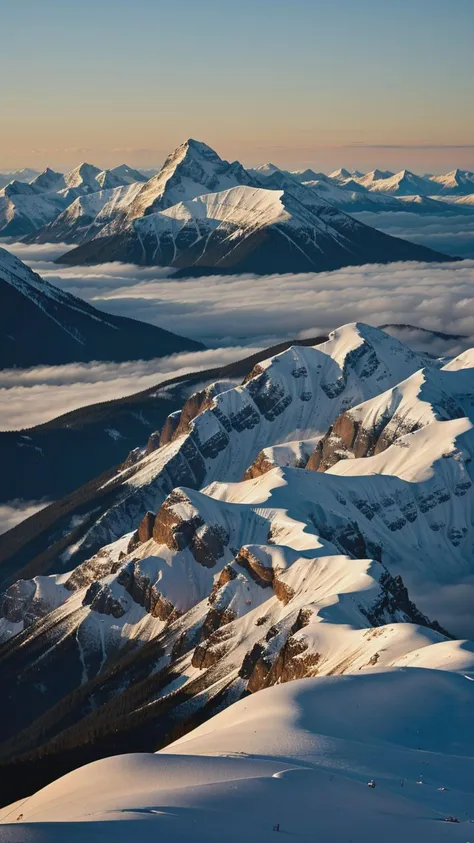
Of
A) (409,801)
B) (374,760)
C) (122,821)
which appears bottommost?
(374,760)

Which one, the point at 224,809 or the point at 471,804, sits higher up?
the point at 224,809

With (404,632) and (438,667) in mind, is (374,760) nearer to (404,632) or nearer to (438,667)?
Answer: (438,667)

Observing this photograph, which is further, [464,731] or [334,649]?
[334,649]

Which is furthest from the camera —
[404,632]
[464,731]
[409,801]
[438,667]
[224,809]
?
[404,632]

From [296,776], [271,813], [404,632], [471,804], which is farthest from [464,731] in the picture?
[404,632]

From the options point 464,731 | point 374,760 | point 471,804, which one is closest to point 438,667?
point 464,731

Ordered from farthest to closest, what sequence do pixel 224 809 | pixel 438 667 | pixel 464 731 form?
pixel 438 667 → pixel 464 731 → pixel 224 809

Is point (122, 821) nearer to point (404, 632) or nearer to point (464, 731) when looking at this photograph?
point (464, 731)
